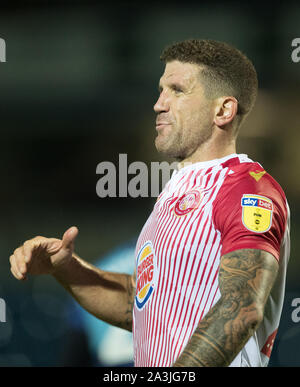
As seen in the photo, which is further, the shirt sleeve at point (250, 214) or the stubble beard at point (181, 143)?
the stubble beard at point (181, 143)

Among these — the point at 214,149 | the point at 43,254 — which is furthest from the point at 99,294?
the point at 214,149

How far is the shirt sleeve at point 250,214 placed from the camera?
1.54 metres

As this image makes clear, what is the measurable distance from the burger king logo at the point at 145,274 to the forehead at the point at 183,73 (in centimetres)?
67

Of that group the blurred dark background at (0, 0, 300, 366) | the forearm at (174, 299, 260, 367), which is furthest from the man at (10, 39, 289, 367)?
the blurred dark background at (0, 0, 300, 366)

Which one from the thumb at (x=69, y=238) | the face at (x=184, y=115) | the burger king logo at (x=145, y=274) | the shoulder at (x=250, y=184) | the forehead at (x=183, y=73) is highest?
the forehead at (x=183, y=73)

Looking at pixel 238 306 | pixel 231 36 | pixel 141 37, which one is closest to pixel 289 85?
pixel 231 36

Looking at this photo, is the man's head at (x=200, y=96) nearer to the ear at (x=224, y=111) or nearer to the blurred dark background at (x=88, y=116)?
the ear at (x=224, y=111)

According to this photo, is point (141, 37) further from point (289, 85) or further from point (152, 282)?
point (152, 282)

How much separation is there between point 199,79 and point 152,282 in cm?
83

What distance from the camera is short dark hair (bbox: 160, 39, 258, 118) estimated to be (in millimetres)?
2072

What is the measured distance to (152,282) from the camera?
1885 mm

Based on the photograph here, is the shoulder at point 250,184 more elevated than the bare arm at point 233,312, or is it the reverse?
the shoulder at point 250,184

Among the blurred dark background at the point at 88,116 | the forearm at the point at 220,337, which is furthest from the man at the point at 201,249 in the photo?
the blurred dark background at the point at 88,116

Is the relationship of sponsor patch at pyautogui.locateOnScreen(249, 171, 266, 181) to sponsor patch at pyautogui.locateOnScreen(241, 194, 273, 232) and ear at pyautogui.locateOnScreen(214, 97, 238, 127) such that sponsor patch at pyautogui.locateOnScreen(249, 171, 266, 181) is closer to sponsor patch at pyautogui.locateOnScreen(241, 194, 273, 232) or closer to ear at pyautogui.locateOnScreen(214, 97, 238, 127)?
sponsor patch at pyautogui.locateOnScreen(241, 194, 273, 232)
